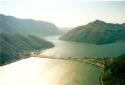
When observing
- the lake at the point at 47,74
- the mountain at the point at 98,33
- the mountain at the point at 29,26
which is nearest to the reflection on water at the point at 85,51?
the lake at the point at 47,74

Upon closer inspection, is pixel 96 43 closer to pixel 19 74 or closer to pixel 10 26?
pixel 10 26

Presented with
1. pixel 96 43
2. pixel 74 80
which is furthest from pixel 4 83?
pixel 96 43

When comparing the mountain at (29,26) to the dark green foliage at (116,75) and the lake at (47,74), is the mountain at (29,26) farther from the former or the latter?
the dark green foliage at (116,75)

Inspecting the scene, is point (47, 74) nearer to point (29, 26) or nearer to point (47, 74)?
point (47, 74)

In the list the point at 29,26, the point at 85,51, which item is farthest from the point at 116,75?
the point at 29,26

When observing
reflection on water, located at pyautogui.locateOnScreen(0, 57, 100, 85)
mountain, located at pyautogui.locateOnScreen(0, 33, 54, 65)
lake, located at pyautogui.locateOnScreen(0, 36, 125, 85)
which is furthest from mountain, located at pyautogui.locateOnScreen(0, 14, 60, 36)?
reflection on water, located at pyautogui.locateOnScreen(0, 57, 100, 85)
